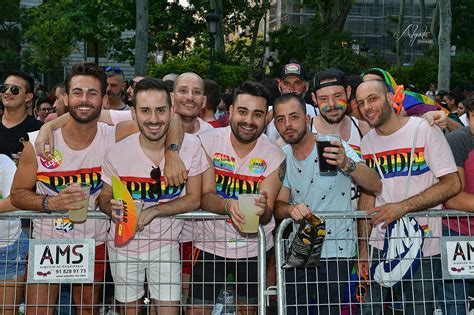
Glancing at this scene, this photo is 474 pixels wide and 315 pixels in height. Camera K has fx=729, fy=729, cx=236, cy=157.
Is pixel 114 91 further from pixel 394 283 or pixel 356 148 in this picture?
pixel 394 283

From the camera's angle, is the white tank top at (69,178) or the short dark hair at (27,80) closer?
the white tank top at (69,178)

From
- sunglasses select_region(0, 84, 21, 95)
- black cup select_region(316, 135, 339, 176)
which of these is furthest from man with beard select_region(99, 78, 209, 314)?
sunglasses select_region(0, 84, 21, 95)

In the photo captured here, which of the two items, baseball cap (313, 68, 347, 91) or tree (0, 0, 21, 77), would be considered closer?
baseball cap (313, 68, 347, 91)

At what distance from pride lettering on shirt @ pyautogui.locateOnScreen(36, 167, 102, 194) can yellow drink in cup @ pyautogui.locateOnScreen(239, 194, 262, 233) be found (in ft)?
4.32

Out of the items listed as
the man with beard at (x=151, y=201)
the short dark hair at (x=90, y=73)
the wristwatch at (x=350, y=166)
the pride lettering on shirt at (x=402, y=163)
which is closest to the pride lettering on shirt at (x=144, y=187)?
the man with beard at (x=151, y=201)

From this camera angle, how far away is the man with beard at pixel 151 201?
521 cm

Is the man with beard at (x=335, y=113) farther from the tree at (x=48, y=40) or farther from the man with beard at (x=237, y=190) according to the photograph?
the tree at (x=48, y=40)

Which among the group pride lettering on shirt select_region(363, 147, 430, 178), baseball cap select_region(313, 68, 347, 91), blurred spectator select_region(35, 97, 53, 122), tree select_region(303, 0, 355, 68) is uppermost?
tree select_region(303, 0, 355, 68)

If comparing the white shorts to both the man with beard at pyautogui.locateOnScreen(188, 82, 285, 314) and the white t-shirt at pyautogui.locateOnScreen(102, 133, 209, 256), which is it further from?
the man with beard at pyautogui.locateOnScreen(188, 82, 285, 314)

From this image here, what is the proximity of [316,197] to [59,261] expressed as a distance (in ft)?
6.78

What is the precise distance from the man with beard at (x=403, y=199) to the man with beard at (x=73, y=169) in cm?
202

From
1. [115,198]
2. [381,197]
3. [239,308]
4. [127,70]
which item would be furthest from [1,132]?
[127,70]

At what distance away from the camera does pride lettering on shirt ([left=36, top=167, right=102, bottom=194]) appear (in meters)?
5.45

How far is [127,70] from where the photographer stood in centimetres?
5203
